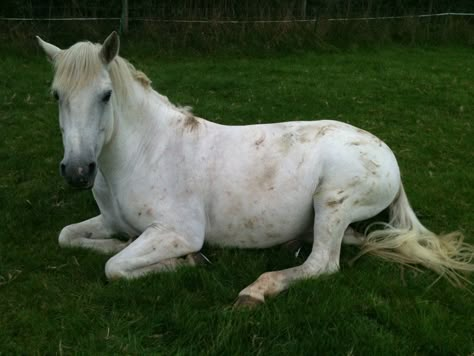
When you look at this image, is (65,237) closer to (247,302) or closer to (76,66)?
(76,66)

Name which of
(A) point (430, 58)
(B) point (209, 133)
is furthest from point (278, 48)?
(B) point (209, 133)

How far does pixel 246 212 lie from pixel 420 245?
56.6 inches

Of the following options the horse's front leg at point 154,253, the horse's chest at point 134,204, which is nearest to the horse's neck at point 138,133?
the horse's chest at point 134,204

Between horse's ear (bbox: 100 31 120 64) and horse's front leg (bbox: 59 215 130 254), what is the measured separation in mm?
1504

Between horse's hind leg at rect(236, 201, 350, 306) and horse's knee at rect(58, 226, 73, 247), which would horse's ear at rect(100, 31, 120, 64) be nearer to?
horse's knee at rect(58, 226, 73, 247)

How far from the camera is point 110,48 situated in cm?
340

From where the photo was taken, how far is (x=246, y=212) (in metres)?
3.90

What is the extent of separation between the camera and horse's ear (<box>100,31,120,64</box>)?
11.0 ft

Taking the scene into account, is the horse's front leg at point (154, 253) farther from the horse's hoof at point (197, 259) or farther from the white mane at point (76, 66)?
the white mane at point (76, 66)

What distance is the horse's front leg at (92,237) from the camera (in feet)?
13.6

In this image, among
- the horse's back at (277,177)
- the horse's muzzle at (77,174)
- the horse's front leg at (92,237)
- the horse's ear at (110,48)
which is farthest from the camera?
the horse's front leg at (92,237)

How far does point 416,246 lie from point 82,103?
9.03 feet

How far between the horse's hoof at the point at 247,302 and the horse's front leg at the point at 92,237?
1.27m

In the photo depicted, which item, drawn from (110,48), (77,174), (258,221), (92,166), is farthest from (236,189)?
(110,48)
